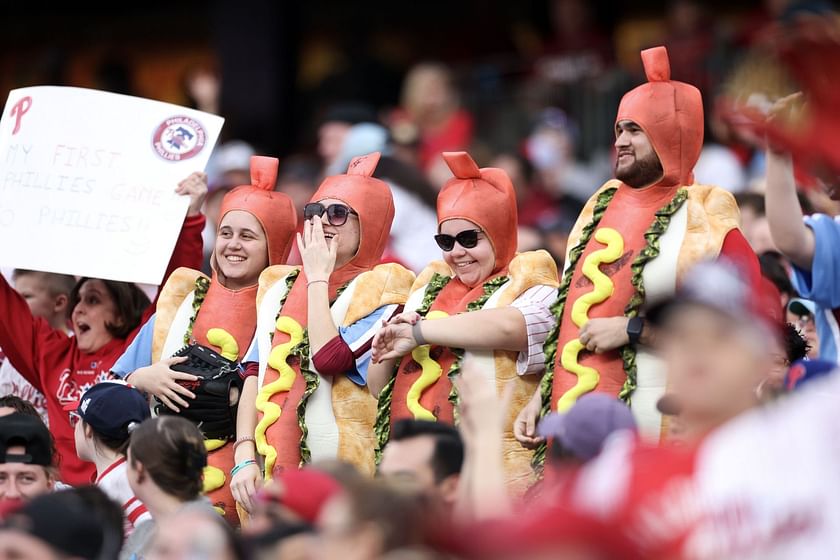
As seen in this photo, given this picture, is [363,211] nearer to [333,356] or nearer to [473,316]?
[333,356]

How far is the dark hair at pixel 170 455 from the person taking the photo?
16.5ft

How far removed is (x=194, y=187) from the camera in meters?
6.72

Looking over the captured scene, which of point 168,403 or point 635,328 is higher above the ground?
point 635,328

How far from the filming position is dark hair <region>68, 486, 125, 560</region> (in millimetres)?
4715

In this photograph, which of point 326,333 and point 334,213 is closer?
point 326,333

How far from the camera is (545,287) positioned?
19.3ft

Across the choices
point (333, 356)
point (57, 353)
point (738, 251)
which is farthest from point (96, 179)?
point (738, 251)

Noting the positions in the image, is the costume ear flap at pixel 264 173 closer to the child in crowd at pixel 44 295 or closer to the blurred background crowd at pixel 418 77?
the child in crowd at pixel 44 295

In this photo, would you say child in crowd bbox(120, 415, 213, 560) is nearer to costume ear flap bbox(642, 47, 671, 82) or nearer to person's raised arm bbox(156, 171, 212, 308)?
person's raised arm bbox(156, 171, 212, 308)

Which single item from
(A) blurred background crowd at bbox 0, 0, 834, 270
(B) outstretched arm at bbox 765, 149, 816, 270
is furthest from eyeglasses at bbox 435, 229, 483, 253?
(A) blurred background crowd at bbox 0, 0, 834, 270

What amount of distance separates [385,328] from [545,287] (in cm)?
64

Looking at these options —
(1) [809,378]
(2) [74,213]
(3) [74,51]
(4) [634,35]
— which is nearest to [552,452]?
(1) [809,378]

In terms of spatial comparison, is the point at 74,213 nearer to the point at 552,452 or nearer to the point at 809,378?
the point at 552,452

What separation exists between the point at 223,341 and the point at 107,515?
5.23 feet
